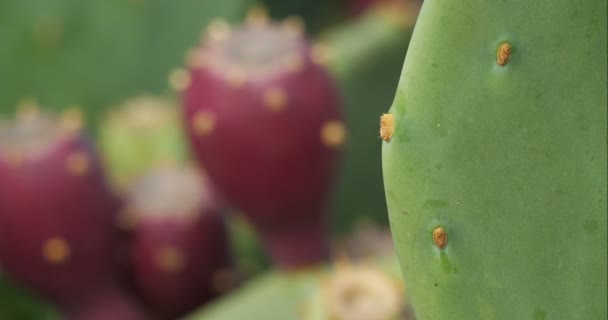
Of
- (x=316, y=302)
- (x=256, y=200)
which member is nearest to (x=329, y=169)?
(x=256, y=200)

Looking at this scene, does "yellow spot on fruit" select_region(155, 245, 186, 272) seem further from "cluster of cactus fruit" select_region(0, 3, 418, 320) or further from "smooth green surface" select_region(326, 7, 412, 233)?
"smooth green surface" select_region(326, 7, 412, 233)

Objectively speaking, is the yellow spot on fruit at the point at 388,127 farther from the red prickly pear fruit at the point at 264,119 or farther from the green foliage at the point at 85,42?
the green foliage at the point at 85,42

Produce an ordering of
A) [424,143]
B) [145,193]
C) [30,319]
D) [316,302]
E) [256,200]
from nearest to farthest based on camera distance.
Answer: [424,143]
[316,302]
[256,200]
[145,193]
[30,319]

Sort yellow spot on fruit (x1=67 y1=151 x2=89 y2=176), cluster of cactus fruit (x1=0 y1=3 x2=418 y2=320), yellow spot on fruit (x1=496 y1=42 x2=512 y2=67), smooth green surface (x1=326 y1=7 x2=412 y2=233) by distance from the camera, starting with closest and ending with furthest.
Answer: yellow spot on fruit (x1=496 y1=42 x2=512 y2=67) → cluster of cactus fruit (x1=0 y1=3 x2=418 y2=320) → yellow spot on fruit (x1=67 y1=151 x2=89 y2=176) → smooth green surface (x1=326 y1=7 x2=412 y2=233)

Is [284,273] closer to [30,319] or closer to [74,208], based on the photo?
[74,208]

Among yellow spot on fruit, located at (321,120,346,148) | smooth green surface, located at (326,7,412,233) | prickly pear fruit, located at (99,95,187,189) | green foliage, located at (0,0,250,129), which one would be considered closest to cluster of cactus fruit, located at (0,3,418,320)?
yellow spot on fruit, located at (321,120,346,148)

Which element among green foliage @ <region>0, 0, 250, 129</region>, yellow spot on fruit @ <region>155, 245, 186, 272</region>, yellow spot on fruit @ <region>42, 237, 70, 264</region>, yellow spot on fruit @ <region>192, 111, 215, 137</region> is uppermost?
green foliage @ <region>0, 0, 250, 129</region>

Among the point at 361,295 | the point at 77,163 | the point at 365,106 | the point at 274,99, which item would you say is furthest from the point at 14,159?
the point at 365,106

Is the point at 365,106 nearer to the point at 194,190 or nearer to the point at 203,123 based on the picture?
the point at 194,190
